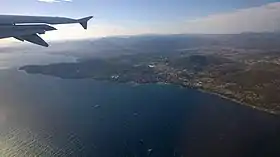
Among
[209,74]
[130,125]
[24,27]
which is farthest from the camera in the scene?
[209,74]

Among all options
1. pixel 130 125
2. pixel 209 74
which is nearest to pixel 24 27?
pixel 130 125

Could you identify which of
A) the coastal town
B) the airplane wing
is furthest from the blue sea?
the airplane wing

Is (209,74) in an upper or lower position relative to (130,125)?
lower

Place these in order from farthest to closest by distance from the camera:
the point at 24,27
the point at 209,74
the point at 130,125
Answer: the point at 209,74, the point at 130,125, the point at 24,27

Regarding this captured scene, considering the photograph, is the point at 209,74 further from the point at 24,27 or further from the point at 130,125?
the point at 24,27

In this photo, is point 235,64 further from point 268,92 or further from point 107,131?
point 107,131

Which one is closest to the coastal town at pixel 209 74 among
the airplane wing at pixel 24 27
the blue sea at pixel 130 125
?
the blue sea at pixel 130 125

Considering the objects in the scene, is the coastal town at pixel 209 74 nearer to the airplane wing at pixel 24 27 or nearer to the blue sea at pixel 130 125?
the blue sea at pixel 130 125

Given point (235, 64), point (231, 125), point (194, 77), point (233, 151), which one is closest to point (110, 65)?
point (194, 77)
